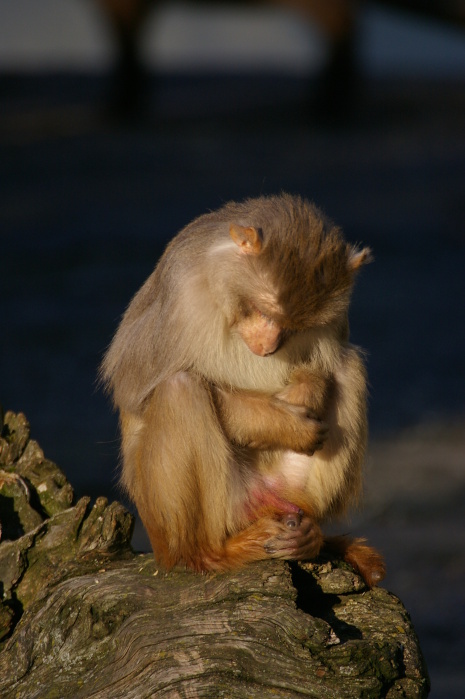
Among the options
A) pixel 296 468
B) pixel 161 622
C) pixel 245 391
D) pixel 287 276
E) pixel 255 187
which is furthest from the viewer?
pixel 255 187

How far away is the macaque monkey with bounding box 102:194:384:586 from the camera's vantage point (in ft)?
15.3

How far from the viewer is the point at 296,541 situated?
4637mm

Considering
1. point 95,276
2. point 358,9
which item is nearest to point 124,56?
point 358,9

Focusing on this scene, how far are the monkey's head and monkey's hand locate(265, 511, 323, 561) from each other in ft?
2.59

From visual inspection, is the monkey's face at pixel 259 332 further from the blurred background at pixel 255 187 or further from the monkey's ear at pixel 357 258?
the blurred background at pixel 255 187

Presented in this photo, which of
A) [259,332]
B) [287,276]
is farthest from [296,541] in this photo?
[287,276]

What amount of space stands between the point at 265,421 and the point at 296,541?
23.6 inches

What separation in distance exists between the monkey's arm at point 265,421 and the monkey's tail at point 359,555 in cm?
49

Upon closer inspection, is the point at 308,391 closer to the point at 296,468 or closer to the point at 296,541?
the point at 296,468

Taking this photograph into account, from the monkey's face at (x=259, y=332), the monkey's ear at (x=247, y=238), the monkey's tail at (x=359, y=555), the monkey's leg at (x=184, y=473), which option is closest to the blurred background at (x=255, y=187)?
the monkey's tail at (x=359, y=555)

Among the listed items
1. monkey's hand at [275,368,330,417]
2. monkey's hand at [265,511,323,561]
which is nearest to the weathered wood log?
monkey's hand at [265,511,323,561]

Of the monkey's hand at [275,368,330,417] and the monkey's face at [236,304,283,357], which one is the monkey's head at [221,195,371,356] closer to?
the monkey's face at [236,304,283,357]

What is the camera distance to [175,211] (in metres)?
17.8

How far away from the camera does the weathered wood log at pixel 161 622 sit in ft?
13.2
